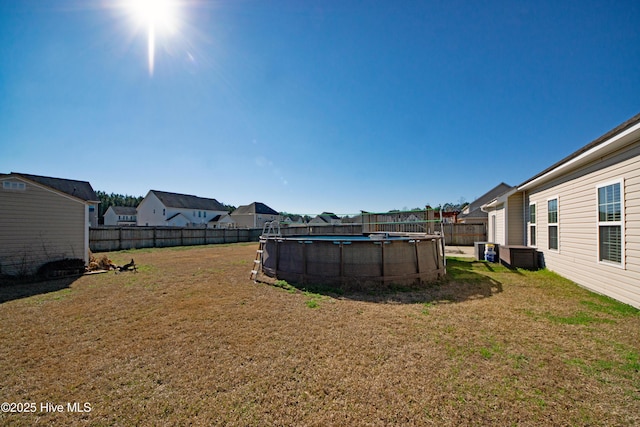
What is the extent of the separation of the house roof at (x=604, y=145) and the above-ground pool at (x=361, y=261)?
376cm

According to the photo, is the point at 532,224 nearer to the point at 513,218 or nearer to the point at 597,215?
the point at 513,218

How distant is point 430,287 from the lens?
630cm

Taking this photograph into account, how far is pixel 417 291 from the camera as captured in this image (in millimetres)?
5930

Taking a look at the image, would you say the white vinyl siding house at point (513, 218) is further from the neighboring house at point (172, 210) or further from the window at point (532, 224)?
the neighboring house at point (172, 210)

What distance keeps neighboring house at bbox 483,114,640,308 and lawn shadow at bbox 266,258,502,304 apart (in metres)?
1.96

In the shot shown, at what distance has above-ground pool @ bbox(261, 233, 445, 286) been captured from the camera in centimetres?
620

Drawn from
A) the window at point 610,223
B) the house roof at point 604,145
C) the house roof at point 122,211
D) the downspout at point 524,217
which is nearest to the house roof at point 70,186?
the house roof at point 122,211

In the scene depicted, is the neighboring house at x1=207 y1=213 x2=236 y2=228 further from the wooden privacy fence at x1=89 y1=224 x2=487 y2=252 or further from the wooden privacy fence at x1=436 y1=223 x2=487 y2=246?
the wooden privacy fence at x1=436 y1=223 x2=487 y2=246

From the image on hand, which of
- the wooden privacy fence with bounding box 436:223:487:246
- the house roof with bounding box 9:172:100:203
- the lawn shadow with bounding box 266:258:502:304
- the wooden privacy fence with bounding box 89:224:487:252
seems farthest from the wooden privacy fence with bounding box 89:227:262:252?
the wooden privacy fence with bounding box 436:223:487:246

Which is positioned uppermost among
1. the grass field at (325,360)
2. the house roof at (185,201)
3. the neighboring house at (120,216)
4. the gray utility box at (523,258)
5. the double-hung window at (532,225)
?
the house roof at (185,201)

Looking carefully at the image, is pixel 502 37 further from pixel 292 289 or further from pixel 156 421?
pixel 156 421

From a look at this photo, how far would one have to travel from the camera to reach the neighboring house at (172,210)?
33.9 m

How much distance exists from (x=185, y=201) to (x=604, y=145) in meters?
41.1

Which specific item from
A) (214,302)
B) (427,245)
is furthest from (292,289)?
(427,245)
